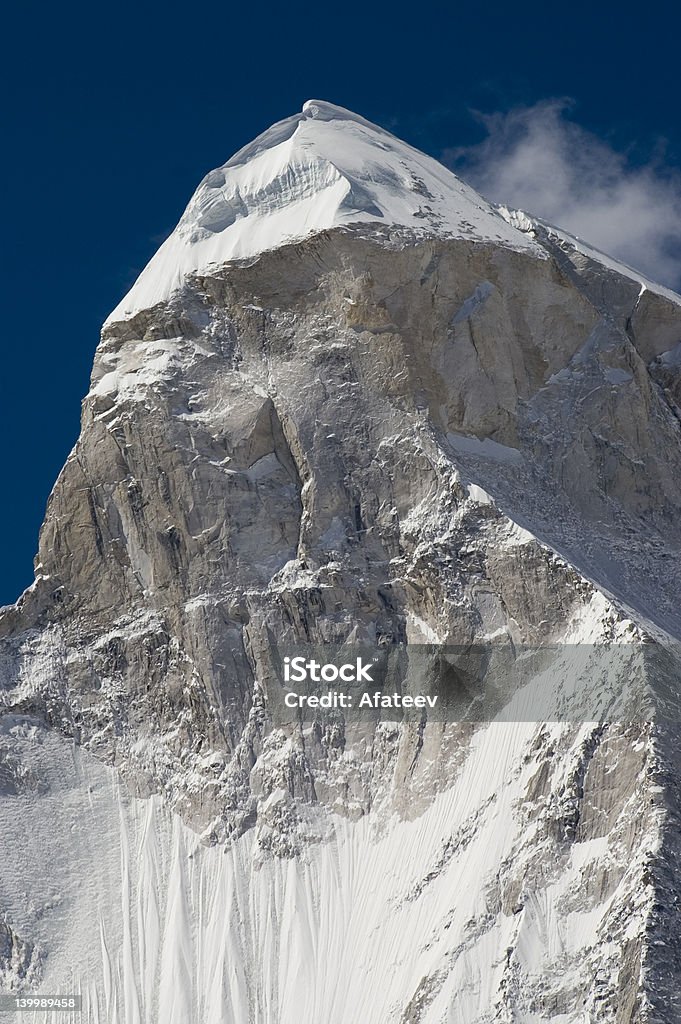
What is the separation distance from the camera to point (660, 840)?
9444 centimetres

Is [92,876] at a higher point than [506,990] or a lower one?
higher

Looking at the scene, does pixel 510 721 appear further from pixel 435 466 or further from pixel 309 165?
pixel 309 165

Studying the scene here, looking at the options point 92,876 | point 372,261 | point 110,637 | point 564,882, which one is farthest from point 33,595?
point 564,882

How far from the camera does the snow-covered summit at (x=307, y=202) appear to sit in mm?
116938

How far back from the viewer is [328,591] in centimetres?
10962

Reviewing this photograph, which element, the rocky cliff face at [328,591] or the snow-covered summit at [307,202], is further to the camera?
the snow-covered summit at [307,202]

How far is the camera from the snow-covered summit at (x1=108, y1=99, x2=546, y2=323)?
11694cm

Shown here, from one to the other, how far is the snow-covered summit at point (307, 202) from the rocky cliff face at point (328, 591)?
8.5 inches

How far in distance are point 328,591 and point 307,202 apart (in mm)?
20151

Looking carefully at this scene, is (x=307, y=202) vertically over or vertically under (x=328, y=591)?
over

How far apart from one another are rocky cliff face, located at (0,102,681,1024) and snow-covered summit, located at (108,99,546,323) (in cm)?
22

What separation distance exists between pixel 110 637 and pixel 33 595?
4312mm

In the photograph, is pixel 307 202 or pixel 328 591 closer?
pixel 328 591

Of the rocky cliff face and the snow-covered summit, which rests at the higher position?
the snow-covered summit
